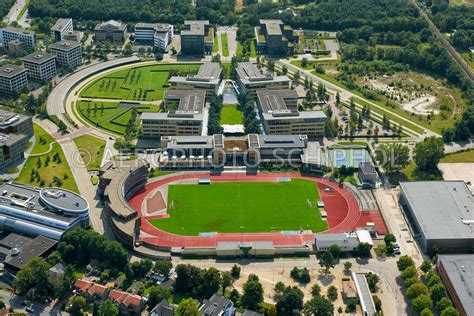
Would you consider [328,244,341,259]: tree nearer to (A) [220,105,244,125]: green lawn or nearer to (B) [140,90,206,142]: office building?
(B) [140,90,206,142]: office building

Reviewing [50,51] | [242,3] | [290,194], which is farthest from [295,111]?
[242,3]

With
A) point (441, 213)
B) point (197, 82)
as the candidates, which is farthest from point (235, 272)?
point (197, 82)

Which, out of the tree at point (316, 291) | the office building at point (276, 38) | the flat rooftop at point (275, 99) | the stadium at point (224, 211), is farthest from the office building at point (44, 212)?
the office building at point (276, 38)

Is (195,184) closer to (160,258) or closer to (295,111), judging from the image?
(160,258)

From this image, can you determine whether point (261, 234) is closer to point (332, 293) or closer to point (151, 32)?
point (332, 293)

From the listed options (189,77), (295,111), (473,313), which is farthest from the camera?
(189,77)
